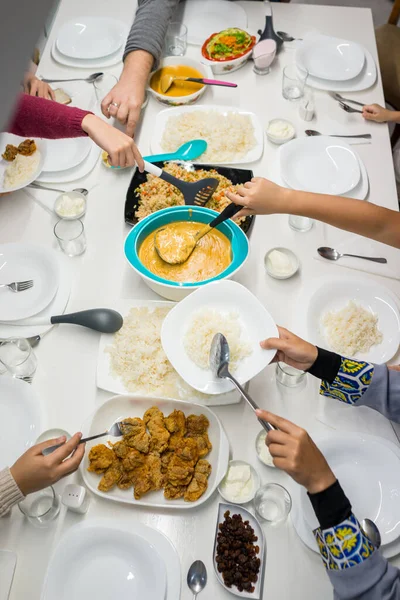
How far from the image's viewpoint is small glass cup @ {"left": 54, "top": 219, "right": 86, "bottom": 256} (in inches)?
72.3

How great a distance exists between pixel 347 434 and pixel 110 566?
2.50ft

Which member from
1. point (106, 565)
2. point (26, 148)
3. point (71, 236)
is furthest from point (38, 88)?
point (106, 565)

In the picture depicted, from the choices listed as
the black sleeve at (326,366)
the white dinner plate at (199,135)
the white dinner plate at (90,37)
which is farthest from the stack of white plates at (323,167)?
the white dinner plate at (90,37)

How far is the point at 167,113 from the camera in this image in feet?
7.18

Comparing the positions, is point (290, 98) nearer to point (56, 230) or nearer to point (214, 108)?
point (214, 108)

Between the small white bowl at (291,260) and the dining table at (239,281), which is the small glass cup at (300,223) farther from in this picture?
the small white bowl at (291,260)

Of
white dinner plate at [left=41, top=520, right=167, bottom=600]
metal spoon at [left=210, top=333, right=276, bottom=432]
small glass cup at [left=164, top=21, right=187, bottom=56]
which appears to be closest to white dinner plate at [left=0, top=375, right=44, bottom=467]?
white dinner plate at [left=41, top=520, right=167, bottom=600]

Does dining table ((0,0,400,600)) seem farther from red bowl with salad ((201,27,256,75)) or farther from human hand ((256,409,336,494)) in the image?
human hand ((256,409,336,494))

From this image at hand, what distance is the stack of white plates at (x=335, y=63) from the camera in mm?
2303

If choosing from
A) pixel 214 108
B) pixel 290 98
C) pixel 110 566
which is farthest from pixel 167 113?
Answer: pixel 110 566

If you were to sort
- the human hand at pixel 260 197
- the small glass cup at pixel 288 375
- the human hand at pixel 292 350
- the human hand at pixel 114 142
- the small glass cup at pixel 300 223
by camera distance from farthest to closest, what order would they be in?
the small glass cup at pixel 300 223 → the human hand at pixel 114 142 → the human hand at pixel 260 197 → the small glass cup at pixel 288 375 → the human hand at pixel 292 350

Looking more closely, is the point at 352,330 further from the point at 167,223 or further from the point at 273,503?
the point at 167,223

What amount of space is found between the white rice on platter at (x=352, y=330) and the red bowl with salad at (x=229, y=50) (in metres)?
1.41

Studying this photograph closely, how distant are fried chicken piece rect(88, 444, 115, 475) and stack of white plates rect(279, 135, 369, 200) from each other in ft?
4.12
